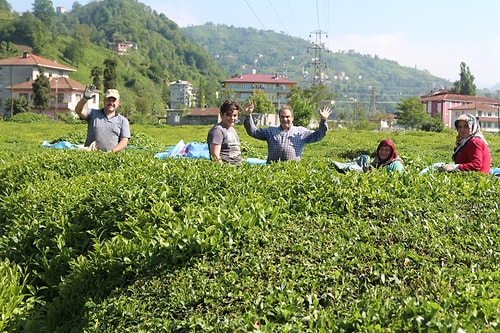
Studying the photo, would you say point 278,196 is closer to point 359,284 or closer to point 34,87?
point 359,284

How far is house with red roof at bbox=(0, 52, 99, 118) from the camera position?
2846 inches

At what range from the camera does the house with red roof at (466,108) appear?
83312mm

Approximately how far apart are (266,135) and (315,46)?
59968 mm

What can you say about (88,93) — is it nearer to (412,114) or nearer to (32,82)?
(412,114)

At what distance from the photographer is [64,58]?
10362cm

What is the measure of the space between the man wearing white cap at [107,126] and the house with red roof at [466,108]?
262ft

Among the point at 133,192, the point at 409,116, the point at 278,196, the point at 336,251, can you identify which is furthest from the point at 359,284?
the point at 409,116

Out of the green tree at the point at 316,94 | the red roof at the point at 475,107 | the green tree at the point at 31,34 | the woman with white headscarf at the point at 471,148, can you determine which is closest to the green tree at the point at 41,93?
the green tree at the point at 316,94

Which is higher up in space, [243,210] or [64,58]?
[64,58]

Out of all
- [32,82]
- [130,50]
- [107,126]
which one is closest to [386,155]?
[107,126]

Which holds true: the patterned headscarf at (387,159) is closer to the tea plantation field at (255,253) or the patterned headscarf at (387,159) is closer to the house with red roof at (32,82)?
the tea plantation field at (255,253)

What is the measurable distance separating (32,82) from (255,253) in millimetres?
75256

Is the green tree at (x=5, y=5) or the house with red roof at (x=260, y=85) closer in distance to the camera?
the house with red roof at (x=260, y=85)

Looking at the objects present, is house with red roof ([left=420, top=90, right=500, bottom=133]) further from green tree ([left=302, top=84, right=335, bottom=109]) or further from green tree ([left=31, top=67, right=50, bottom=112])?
green tree ([left=31, top=67, right=50, bottom=112])
